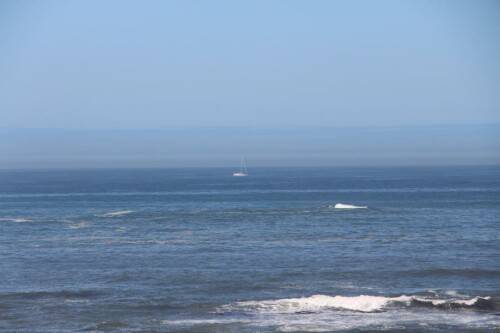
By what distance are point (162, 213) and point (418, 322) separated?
53.1 metres

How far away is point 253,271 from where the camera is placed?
44781 mm

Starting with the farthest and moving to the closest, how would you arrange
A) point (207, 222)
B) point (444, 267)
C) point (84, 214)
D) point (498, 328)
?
point (84, 214), point (207, 222), point (444, 267), point (498, 328)

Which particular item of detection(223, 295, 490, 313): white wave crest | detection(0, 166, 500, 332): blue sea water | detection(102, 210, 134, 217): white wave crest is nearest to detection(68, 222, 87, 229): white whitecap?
detection(0, 166, 500, 332): blue sea water

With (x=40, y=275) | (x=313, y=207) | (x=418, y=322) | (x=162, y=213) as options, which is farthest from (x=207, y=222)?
(x=418, y=322)

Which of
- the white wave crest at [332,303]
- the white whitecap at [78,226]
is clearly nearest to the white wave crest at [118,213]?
the white whitecap at [78,226]

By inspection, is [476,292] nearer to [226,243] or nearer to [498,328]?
[498,328]

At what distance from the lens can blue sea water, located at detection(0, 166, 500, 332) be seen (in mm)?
33406

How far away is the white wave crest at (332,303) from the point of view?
115ft

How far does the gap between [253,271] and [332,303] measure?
32.0ft

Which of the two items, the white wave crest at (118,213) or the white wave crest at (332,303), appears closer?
the white wave crest at (332,303)

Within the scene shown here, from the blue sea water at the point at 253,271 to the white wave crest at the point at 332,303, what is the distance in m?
0.06

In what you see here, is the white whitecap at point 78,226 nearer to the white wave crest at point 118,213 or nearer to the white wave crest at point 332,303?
the white wave crest at point 118,213

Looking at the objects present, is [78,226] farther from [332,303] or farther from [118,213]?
[332,303]

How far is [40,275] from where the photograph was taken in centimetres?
4431
